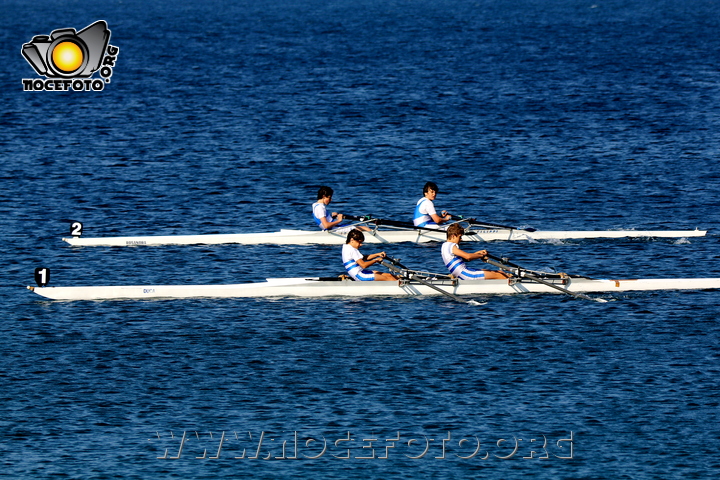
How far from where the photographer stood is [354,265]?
3119cm

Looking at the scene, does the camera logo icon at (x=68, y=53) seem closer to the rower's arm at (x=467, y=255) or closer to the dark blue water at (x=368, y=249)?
the dark blue water at (x=368, y=249)

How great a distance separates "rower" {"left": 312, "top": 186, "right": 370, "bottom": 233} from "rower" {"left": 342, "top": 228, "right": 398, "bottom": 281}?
5.29 m

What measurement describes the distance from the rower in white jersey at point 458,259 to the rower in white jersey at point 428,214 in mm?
5535

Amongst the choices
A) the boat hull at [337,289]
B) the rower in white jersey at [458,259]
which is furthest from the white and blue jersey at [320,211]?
the rower in white jersey at [458,259]

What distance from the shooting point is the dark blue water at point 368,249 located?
75.0 feet

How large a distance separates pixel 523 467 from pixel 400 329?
7.67 meters

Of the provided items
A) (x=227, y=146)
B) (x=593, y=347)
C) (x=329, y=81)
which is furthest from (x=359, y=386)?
(x=329, y=81)

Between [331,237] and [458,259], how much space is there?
24.0 feet

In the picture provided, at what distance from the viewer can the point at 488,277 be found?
104 ft

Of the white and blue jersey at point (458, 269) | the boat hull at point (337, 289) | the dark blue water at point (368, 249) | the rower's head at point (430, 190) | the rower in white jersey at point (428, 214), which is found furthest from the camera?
the rower in white jersey at point (428, 214)

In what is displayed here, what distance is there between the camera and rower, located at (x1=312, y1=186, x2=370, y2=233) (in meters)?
36.5

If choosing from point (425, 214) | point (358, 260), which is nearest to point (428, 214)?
point (425, 214)

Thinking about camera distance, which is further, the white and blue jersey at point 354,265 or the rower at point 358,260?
the white and blue jersey at point 354,265

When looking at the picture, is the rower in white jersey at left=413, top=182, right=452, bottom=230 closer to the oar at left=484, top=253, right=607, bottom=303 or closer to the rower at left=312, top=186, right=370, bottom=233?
the rower at left=312, top=186, right=370, bottom=233
